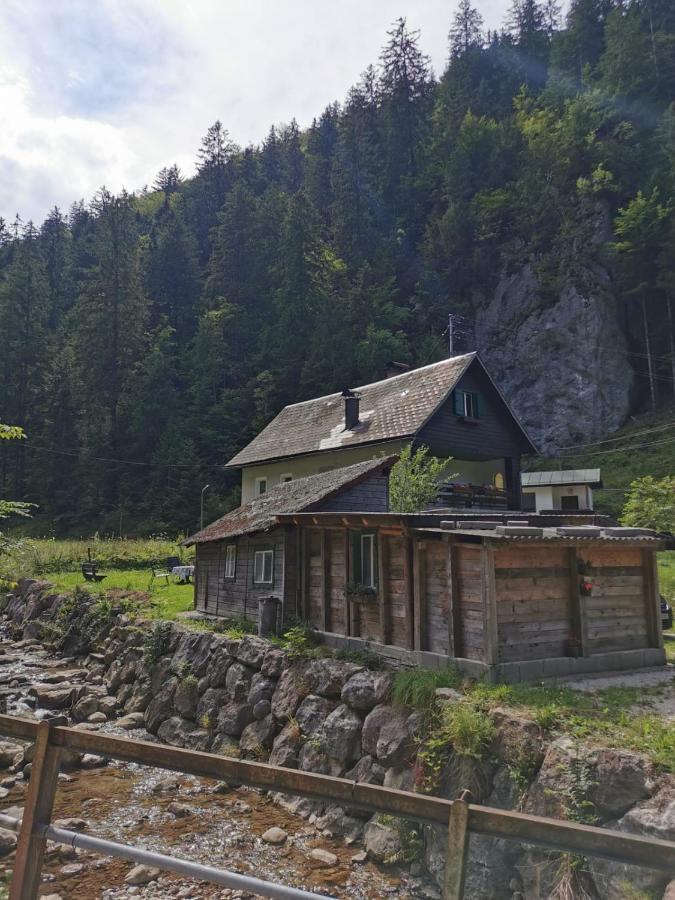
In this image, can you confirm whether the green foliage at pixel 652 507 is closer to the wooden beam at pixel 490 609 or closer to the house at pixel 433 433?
the house at pixel 433 433

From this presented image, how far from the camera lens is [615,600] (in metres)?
11.6

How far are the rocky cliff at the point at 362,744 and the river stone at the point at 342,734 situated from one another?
0.02 meters

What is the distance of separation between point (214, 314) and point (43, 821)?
177 feet

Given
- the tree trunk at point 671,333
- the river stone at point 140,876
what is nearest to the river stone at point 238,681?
the river stone at point 140,876

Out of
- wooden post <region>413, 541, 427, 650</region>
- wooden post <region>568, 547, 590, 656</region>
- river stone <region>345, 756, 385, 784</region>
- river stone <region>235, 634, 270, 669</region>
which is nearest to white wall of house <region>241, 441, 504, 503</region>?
river stone <region>235, 634, 270, 669</region>

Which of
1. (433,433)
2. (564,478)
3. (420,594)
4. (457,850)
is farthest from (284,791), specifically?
(564,478)

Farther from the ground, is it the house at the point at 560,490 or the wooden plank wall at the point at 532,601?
the house at the point at 560,490

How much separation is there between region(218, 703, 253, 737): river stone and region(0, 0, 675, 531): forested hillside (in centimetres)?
2854

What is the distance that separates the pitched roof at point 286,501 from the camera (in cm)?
1595

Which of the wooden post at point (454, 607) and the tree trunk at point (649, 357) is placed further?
the tree trunk at point (649, 357)

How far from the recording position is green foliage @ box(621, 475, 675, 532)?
19359mm

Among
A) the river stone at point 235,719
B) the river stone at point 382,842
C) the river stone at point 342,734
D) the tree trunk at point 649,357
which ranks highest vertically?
the tree trunk at point 649,357

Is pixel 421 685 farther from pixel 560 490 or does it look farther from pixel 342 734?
pixel 560 490

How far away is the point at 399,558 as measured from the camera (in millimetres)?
12508
